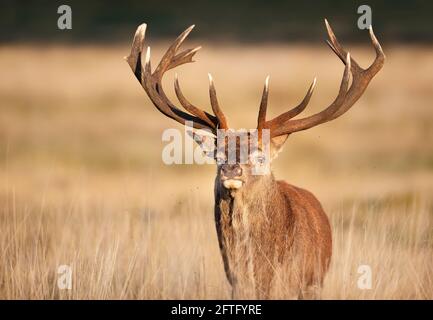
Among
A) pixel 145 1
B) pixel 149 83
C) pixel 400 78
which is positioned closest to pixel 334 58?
pixel 400 78

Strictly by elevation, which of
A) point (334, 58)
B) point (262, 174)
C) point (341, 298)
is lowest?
point (341, 298)

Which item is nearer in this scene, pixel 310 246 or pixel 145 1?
pixel 310 246

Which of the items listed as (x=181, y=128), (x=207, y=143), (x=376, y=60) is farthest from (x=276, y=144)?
(x=181, y=128)

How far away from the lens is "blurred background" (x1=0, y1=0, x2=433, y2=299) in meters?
9.27

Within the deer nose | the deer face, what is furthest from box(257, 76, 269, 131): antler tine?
the deer nose

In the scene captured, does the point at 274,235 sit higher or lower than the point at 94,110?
lower

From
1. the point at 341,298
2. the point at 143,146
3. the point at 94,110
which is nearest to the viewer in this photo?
the point at 341,298

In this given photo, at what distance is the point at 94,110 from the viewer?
19.9m

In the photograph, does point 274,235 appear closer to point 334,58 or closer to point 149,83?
point 149,83

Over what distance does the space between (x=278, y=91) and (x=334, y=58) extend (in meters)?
1.67

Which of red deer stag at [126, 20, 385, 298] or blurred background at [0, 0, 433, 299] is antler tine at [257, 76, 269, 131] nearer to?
red deer stag at [126, 20, 385, 298]

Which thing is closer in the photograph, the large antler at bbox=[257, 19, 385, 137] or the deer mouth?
the deer mouth

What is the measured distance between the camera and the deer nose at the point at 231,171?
814 centimetres

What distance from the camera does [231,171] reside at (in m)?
8.16
